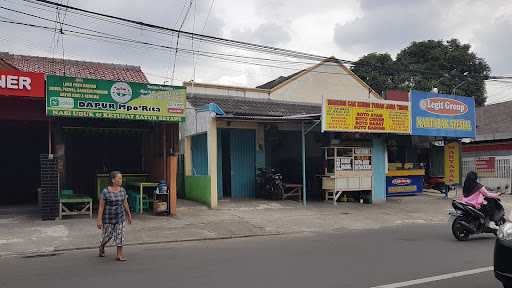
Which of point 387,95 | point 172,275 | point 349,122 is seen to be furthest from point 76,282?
point 387,95

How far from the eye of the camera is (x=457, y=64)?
41.7 m

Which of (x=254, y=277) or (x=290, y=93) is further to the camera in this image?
(x=290, y=93)

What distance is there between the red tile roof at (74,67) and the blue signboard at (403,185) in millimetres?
11239

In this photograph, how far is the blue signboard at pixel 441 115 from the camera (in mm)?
18203

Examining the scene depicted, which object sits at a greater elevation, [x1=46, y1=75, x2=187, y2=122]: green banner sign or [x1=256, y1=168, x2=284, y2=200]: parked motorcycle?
[x1=46, y1=75, x2=187, y2=122]: green banner sign

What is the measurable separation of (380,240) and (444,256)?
2109 mm

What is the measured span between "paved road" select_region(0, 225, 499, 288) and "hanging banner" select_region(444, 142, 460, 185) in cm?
978

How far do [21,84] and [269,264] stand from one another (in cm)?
796

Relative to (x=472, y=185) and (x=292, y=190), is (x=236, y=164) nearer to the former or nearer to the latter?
(x=292, y=190)

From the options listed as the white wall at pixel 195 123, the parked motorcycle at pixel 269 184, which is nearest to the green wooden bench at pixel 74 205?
the white wall at pixel 195 123

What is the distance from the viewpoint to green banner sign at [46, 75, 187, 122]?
12.1 metres

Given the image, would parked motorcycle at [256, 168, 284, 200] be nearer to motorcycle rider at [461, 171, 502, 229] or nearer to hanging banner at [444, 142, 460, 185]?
hanging banner at [444, 142, 460, 185]

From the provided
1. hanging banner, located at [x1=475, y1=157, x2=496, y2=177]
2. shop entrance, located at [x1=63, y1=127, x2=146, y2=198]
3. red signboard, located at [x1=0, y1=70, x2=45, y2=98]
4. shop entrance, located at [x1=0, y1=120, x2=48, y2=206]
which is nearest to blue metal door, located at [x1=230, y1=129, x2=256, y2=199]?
shop entrance, located at [x1=63, y1=127, x2=146, y2=198]

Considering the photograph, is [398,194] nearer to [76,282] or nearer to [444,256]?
[444,256]
